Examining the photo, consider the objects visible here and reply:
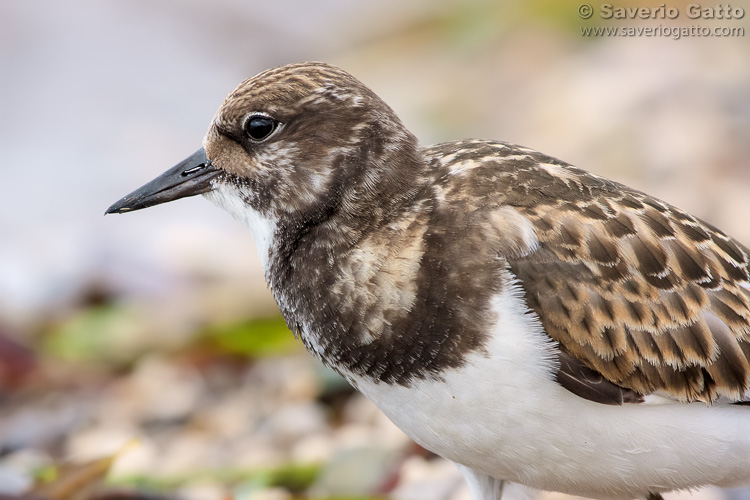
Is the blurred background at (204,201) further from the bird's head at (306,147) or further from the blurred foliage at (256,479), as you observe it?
the bird's head at (306,147)

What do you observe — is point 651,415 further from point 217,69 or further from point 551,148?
point 217,69

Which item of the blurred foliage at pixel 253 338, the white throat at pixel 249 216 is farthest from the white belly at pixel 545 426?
the blurred foliage at pixel 253 338

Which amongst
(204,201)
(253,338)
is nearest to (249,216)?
(253,338)

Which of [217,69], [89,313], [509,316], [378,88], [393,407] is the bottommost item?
[393,407]

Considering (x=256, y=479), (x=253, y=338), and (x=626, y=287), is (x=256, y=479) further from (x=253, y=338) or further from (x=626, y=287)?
(x=626, y=287)

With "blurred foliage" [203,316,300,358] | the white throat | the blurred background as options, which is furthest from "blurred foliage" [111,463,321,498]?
the white throat

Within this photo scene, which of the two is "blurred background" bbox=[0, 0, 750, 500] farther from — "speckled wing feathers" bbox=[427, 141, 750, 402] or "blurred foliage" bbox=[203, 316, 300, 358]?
"speckled wing feathers" bbox=[427, 141, 750, 402]

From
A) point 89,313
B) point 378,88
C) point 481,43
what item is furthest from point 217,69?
point 89,313
